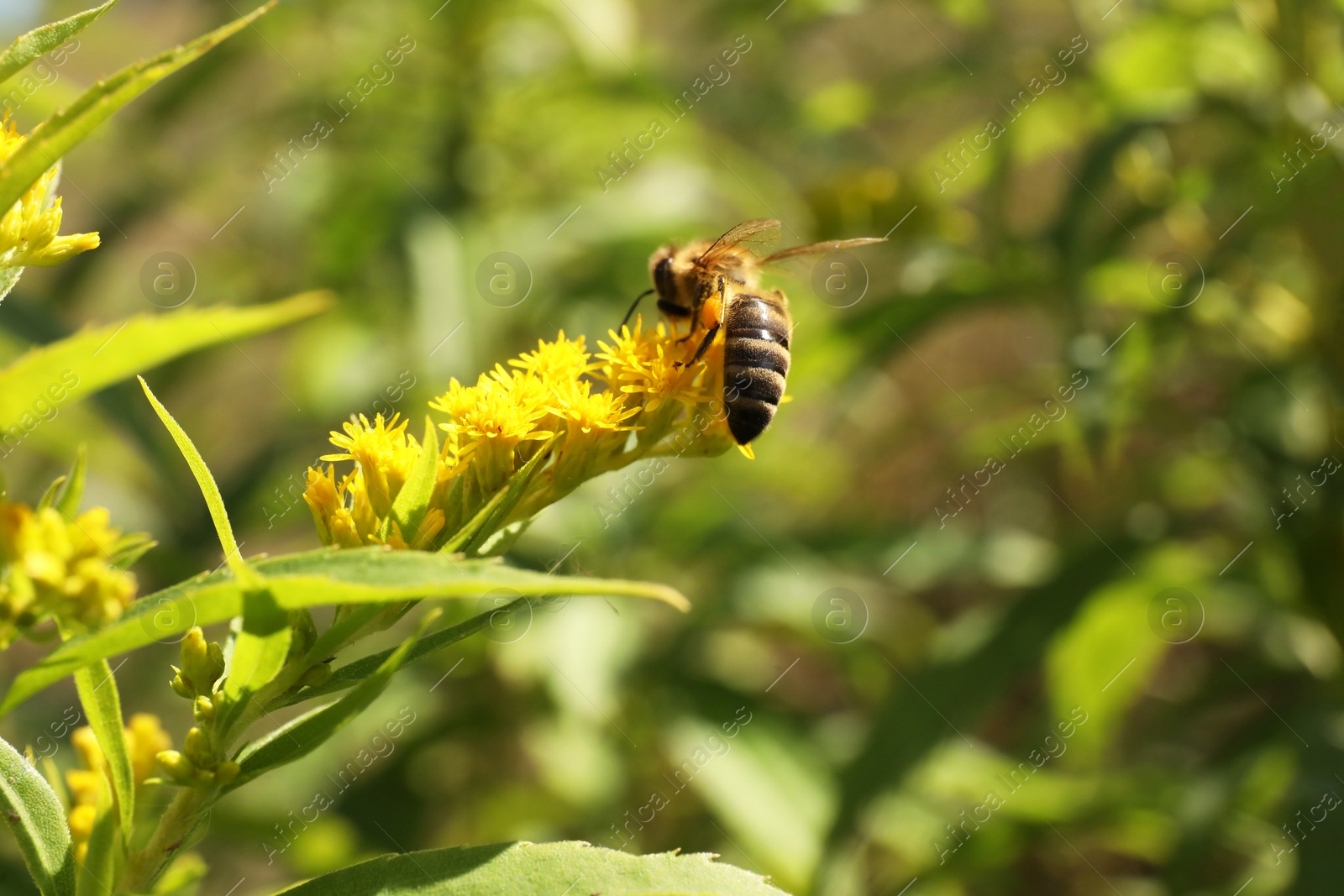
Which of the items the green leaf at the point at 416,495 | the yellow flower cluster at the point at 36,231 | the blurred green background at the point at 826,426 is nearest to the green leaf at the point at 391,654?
the green leaf at the point at 416,495

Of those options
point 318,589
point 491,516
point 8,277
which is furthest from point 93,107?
point 491,516

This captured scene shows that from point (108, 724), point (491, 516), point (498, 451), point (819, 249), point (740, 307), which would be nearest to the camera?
point (108, 724)

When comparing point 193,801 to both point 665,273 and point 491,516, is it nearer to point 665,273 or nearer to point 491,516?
point 491,516

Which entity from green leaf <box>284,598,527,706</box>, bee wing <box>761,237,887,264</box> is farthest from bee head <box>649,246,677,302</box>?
green leaf <box>284,598,527,706</box>

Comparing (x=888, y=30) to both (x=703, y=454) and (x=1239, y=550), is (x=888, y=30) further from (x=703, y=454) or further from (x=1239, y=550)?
(x=703, y=454)

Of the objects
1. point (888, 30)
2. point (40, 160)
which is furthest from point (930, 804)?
point (888, 30)

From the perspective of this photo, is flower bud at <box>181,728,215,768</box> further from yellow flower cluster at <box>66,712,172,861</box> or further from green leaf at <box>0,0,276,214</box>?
green leaf at <box>0,0,276,214</box>
